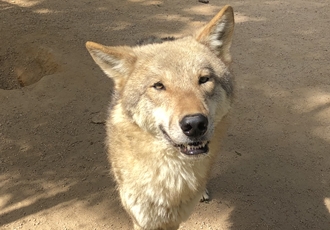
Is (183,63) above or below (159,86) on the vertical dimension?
above

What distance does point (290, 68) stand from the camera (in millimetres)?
6844

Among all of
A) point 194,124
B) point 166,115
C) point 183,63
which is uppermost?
point 183,63

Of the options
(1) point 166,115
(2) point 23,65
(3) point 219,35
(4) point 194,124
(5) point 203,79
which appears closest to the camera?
(4) point 194,124

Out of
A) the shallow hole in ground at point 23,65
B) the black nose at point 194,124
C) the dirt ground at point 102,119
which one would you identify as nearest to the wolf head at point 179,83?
the black nose at point 194,124

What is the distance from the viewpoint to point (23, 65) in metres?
A: 6.51

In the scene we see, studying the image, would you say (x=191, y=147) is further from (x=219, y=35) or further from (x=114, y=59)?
(x=219, y=35)

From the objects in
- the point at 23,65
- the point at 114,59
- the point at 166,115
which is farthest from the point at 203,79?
the point at 23,65

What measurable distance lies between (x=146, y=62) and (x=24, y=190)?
2409 millimetres

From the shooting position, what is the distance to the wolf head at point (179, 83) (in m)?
2.79

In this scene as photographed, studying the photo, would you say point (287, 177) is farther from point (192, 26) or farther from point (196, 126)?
point (192, 26)

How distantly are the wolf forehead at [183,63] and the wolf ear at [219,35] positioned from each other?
0.09 m

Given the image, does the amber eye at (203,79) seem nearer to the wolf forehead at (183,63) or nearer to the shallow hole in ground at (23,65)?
the wolf forehead at (183,63)

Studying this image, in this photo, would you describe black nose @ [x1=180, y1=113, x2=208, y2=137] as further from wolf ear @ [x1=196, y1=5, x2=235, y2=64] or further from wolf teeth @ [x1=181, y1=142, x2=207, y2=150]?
wolf ear @ [x1=196, y1=5, x2=235, y2=64]

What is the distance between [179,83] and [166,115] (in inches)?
12.7
